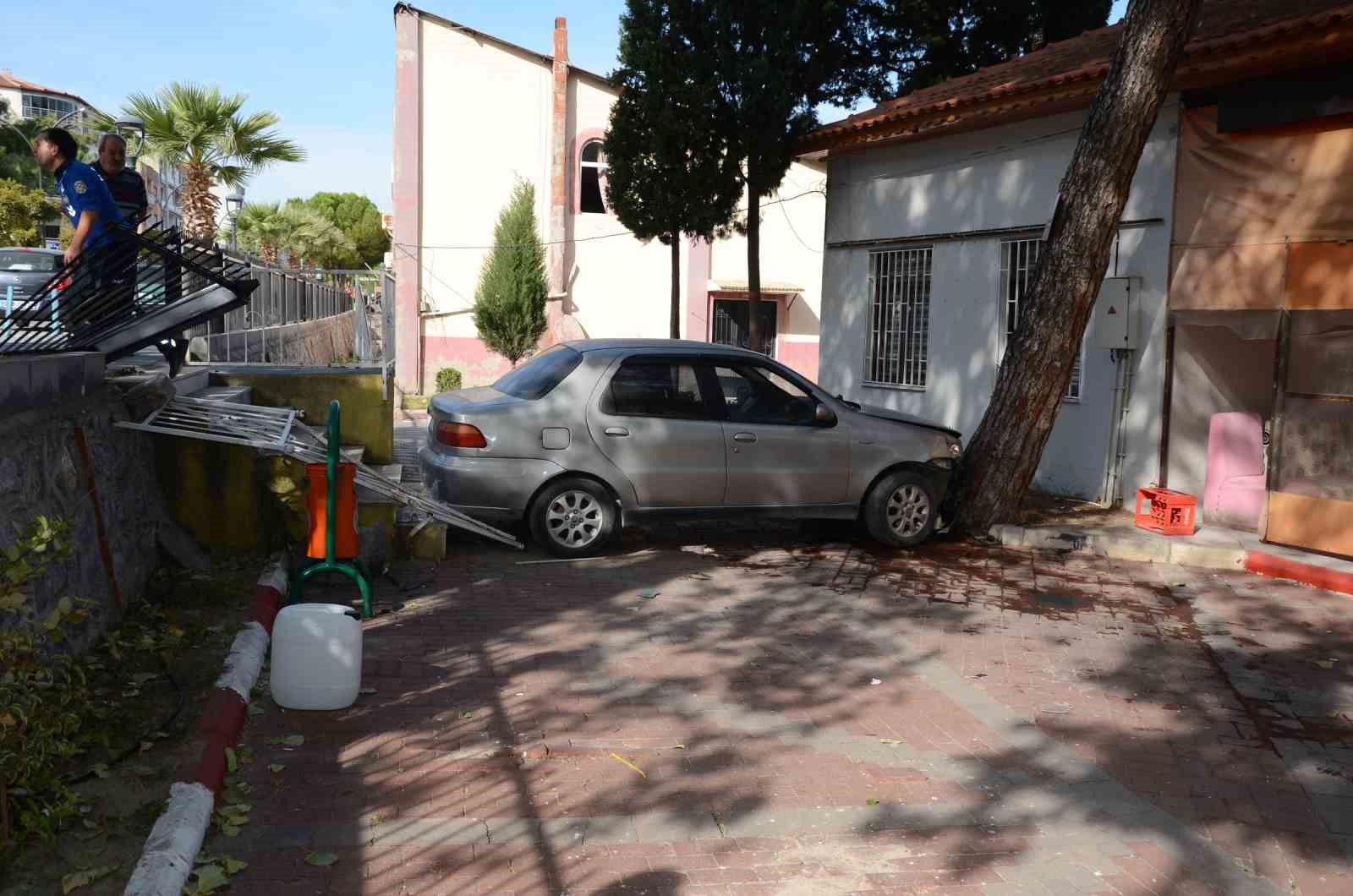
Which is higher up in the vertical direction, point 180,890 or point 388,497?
point 388,497

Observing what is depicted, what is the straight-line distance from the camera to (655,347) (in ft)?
30.9

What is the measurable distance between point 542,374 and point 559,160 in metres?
20.3

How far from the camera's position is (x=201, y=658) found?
599cm

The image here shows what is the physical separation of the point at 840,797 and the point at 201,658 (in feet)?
10.7

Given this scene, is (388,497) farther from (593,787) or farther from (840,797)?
(840,797)

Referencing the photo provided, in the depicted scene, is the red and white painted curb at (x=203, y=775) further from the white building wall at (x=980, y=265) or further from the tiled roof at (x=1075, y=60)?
the tiled roof at (x=1075, y=60)

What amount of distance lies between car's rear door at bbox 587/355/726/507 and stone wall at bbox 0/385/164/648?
317 cm

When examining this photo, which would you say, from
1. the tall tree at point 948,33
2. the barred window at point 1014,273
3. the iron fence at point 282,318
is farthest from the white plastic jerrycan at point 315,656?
the tall tree at point 948,33

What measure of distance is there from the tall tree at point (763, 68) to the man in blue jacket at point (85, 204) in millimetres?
9793

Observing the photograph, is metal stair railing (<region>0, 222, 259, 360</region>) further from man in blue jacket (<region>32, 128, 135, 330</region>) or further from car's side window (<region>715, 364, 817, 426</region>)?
car's side window (<region>715, 364, 817, 426</region>)

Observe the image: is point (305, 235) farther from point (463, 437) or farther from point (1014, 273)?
point (463, 437)

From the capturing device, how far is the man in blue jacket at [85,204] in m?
7.35

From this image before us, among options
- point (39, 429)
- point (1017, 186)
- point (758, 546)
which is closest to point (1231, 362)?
point (1017, 186)

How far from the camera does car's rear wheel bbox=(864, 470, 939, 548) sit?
9820mm
